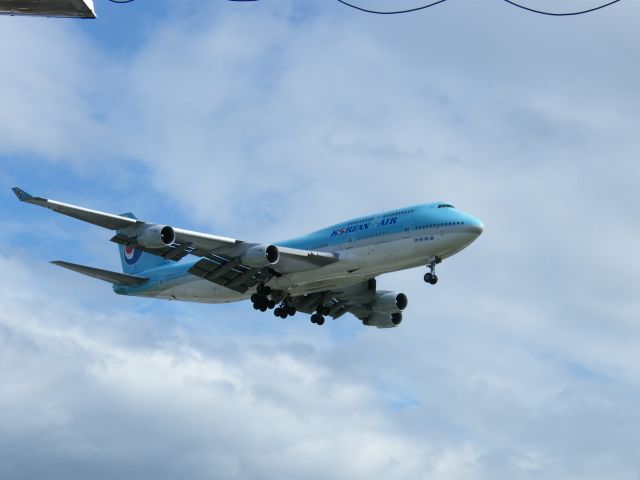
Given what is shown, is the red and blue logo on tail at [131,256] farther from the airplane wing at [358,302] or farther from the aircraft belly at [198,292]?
the airplane wing at [358,302]

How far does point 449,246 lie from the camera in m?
48.1

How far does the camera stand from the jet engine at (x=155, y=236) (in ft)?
156

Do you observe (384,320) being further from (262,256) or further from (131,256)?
(131,256)

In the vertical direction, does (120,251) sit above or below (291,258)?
above

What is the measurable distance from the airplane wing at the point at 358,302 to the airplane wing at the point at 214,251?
6310 mm

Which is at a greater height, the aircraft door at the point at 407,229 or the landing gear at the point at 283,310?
the aircraft door at the point at 407,229

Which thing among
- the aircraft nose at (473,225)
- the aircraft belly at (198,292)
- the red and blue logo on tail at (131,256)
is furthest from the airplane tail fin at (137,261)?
the aircraft nose at (473,225)

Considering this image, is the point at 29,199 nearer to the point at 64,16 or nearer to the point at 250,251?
the point at 250,251

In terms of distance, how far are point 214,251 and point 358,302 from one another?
12501 mm

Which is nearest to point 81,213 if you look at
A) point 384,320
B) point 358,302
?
point 358,302

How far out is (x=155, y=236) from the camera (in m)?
47.4

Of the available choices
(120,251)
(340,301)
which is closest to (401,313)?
(340,301)

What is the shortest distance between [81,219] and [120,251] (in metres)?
20.0

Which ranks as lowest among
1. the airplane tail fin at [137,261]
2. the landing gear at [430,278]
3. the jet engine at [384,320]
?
the landing gear at [430,278]
